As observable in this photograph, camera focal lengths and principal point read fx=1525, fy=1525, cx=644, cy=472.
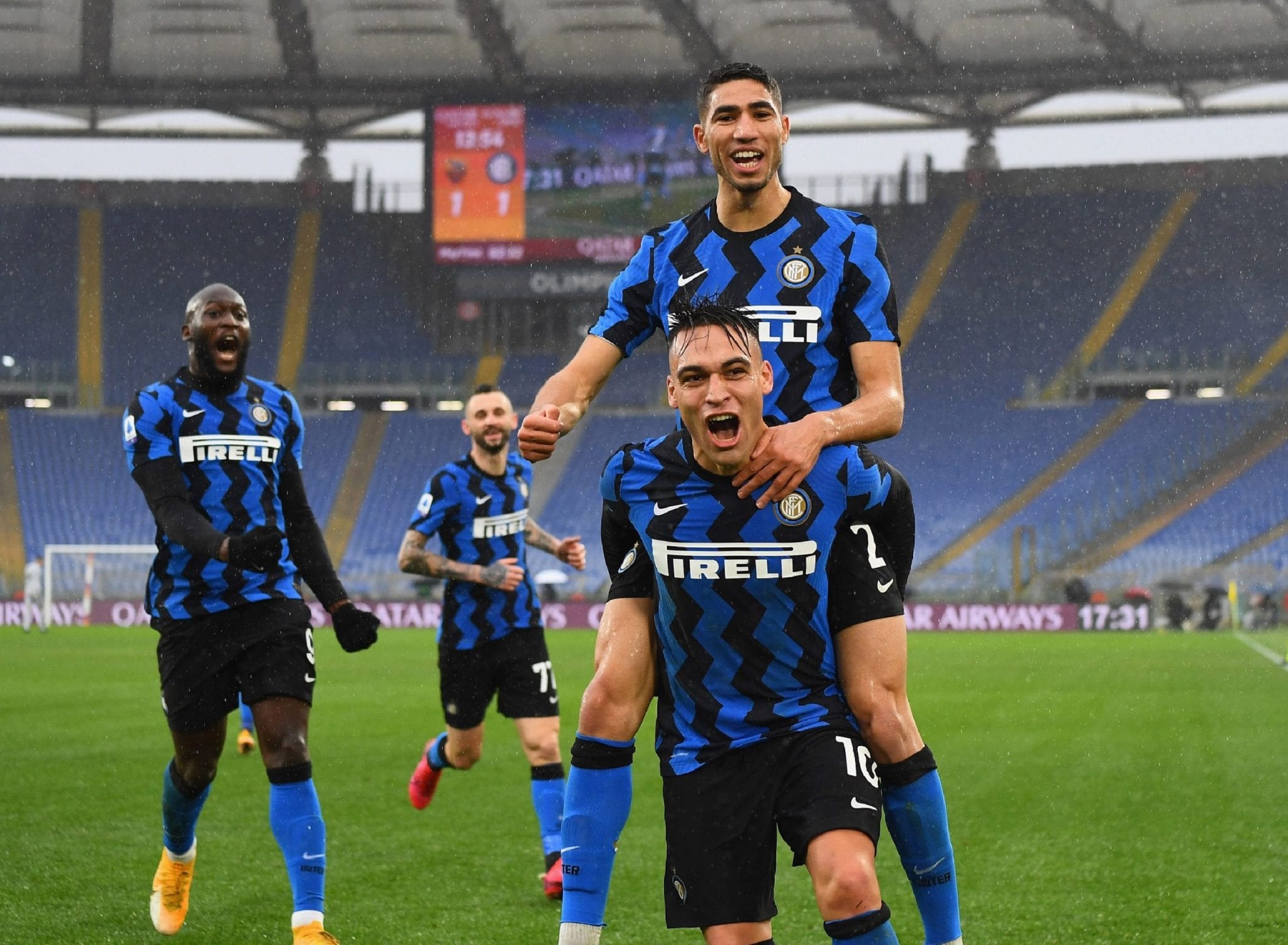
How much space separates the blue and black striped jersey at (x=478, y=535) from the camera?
7207 millimetres

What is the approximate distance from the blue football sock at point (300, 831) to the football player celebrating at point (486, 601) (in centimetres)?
175

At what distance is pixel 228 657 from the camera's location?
17.0 feet

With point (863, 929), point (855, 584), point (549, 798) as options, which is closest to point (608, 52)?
point (549, 798)

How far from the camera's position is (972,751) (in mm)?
11062

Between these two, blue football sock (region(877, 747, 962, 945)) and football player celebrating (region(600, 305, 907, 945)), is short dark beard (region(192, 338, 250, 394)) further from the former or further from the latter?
blue football sock (region(877, 747, 962, 945))

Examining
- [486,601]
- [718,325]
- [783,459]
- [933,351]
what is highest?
[933,351]

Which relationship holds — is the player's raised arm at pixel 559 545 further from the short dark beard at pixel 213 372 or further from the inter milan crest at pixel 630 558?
the inter milan crest at pixel 630 558

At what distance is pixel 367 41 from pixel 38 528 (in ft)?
43.5

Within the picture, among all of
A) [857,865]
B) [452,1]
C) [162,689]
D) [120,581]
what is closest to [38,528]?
[120,581]

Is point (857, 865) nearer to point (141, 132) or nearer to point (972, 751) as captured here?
point (972, 751)

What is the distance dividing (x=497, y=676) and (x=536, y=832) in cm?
103

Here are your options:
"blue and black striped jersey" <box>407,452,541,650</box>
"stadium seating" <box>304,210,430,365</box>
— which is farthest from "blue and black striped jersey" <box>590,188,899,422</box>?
"stadium seating" <box>304,210,430,365</box>

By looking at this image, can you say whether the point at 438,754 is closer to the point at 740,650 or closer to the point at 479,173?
the point at 740,650

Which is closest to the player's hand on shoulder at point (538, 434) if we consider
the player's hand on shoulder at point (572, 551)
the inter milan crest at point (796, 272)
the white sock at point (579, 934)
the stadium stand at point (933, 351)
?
the inter milan crest at point (796, 272)
